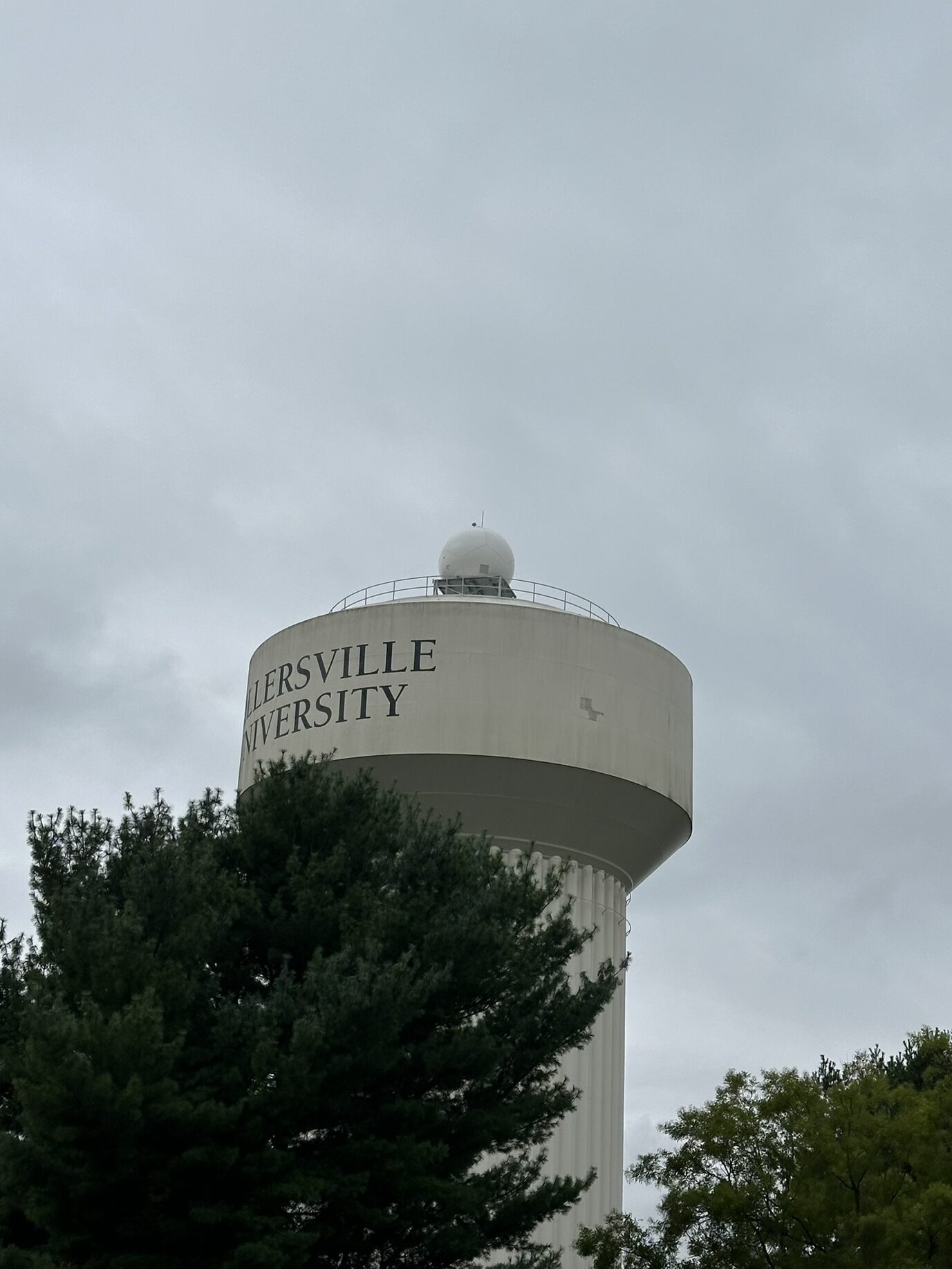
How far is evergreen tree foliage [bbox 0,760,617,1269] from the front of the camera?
1334 cm

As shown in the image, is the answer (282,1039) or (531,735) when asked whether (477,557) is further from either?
(282,1039)

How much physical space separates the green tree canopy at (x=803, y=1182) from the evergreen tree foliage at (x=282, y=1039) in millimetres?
1711

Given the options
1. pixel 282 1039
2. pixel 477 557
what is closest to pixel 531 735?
pixel 477 557

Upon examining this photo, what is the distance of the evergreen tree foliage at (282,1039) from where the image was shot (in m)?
13.3

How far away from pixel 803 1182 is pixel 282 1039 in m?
5.50

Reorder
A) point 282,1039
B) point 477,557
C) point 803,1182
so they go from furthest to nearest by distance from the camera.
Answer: point 477,557 < point 803,1182 < point 282,1039

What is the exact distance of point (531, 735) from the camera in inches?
834

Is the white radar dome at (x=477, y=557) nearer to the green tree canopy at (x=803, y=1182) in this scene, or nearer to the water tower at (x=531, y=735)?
the water tower at (x=531, y=735)

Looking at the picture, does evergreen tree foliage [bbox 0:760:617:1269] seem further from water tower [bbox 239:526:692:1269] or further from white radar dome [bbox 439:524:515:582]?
white radar dome [bbox 439:524:515:582]

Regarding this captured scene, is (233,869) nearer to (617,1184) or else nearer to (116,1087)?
(116,1087)

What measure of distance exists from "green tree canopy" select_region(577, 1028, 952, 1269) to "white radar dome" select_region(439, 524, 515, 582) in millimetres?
8615

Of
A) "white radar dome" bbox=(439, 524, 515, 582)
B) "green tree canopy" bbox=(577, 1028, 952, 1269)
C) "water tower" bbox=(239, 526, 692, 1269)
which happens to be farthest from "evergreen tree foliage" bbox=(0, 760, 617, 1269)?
"white radar dome" bbox=(439, 524, 515, 582)

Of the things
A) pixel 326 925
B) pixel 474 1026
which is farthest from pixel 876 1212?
pixel 326 925

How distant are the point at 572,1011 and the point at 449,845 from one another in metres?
1.84
